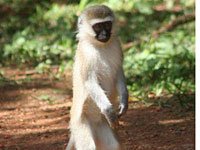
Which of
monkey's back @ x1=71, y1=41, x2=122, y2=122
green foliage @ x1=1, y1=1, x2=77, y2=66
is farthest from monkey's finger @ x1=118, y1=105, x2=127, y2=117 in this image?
green foliage @ x1=1, y1=1, x2=77, y2=66

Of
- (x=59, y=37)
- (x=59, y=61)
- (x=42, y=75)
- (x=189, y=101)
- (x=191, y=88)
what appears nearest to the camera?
A: (x=189, y=101)

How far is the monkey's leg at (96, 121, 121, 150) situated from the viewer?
18.6 feet

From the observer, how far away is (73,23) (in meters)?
12.9

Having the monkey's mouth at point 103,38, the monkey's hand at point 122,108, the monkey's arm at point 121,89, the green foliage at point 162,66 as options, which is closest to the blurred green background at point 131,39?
the green foliage at point 162,66

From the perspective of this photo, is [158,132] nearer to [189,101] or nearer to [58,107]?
[189,101]

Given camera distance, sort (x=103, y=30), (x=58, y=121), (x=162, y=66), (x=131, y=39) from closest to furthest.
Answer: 1. (x=103, y=30)
2. (x=58, y=121)
3. (x=162, y=66)
4. (x=131, y=39)

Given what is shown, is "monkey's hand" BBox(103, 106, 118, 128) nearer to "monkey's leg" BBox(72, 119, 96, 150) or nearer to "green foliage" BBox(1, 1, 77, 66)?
"monkey's leg" BBox(72, 119, 96, 150)

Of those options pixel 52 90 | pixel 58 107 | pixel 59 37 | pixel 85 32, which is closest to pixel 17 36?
pixel 59 37

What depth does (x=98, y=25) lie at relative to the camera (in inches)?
223

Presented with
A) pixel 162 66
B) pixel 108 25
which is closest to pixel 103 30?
pixel 108 25

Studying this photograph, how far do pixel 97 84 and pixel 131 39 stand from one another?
20.5 ft

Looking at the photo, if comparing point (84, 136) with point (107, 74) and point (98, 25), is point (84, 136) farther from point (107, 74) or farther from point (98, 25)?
point (98, 25)

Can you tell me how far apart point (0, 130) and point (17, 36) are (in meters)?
4.92

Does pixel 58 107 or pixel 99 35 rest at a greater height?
pixel 99 35
